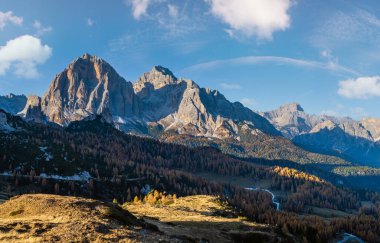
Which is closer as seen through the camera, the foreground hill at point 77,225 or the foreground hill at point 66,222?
the foreground hill at point 66,222

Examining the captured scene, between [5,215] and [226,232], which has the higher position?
[5,215]

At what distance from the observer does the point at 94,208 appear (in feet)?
230

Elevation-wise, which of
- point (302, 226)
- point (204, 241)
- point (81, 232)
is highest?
point (81, 232)

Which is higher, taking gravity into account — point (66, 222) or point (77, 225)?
point (66, 222)

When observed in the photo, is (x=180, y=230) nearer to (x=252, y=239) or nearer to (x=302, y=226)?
(x=252, y=239)

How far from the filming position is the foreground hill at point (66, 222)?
52.9 meters

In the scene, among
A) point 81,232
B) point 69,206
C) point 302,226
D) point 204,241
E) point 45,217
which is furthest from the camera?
point 302,226

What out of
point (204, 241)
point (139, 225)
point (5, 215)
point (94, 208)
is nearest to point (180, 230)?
point (204, 241)

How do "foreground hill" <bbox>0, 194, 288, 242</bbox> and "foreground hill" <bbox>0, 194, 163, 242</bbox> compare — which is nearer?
"foreground hill" <bbox>0, 194, 163, 242</bbox>

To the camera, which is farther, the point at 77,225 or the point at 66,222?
the point at 66,222

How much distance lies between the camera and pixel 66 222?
59969 mm

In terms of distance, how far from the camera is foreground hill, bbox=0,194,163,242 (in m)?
52.9

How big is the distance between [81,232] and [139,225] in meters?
16.4

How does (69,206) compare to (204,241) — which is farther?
(204,241)
